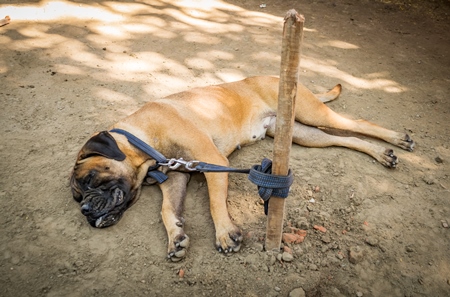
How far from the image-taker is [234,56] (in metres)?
5.50

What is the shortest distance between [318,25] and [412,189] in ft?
13.4

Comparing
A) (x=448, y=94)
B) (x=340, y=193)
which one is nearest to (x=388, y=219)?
(x=340, y=193)

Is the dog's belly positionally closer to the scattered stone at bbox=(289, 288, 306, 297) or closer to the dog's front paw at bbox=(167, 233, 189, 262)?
the dog's front paw at bbox=(167, 233, 189, 262)

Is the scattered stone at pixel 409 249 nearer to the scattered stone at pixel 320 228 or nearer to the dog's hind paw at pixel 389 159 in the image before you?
the scattered stone at pixel 320 228

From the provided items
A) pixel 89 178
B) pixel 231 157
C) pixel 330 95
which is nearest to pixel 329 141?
pixel 330 95

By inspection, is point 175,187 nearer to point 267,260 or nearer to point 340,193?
point 267,260

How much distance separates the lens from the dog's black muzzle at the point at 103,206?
2807 millimetres

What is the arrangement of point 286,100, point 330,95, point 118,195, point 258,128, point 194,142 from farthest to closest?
point 330,95 < point 258,128 < point 194,142 < point 118,195 < point 286,100

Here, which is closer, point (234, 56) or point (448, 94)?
point (448, 94)

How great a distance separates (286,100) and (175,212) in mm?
1471

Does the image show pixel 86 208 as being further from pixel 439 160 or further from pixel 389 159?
pixel 439 160

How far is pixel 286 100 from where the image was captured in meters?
2.06

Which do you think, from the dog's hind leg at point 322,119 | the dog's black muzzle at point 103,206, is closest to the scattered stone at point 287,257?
the dog's black muzzle at point 103,206

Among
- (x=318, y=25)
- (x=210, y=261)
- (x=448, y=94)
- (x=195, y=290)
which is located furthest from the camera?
(x=318, y=25)
